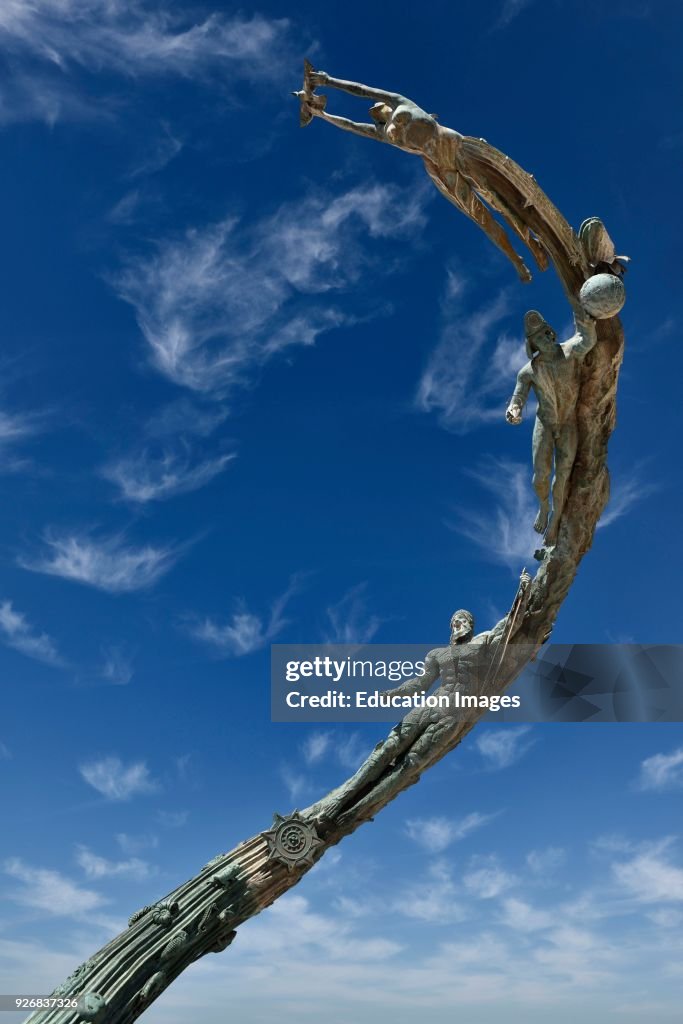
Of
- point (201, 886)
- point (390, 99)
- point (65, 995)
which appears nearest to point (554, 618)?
point (201, 886)

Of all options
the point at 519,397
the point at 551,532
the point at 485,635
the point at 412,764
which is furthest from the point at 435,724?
the point at 519,397

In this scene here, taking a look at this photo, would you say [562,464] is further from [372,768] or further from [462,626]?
[372,768]

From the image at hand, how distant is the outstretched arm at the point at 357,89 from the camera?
8492mm

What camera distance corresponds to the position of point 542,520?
381 inches

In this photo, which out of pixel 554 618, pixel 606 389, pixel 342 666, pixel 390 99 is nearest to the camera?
pixel 390 99

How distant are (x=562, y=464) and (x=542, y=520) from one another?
70 cm

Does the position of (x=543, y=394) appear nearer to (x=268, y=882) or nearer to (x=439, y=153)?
(x=439, y=153)

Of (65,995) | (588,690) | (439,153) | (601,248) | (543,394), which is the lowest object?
(65,995)

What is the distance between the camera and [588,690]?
34.7 ft

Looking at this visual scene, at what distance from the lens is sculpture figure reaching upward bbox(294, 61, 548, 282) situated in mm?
8469

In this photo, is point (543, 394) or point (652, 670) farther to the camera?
→ point (652, 670)

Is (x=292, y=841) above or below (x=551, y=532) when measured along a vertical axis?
below

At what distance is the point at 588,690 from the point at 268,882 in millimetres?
4431

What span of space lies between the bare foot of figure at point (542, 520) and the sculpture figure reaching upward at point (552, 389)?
0.30 metres
